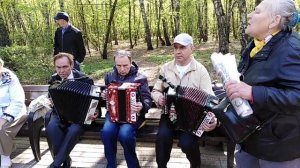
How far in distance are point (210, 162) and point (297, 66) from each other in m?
2.36

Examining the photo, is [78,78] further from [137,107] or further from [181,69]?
[181,69]

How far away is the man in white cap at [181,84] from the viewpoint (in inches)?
132

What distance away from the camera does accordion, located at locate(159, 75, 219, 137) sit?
3.04 meters

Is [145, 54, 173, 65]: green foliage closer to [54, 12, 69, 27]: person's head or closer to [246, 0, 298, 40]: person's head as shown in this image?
[54, 12, 69, 27]: person's head

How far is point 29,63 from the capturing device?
8867 mm

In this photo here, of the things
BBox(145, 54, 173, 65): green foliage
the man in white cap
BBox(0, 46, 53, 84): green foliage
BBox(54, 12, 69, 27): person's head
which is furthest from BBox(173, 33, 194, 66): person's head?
BBox(145, 54, 173, 65): green foliage

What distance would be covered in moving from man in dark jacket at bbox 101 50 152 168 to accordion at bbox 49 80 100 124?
0.58 feet

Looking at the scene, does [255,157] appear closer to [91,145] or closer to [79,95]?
[79,95]

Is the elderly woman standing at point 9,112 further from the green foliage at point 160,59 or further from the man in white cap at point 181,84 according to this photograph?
the green foliage at point 160,59

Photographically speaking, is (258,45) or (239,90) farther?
(258,45)

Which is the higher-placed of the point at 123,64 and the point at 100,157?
the point at 123,64

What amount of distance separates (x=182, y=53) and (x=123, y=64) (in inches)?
26.8

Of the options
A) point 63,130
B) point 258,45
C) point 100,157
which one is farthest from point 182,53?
point 100,157

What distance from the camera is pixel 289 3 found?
191 centimetres
